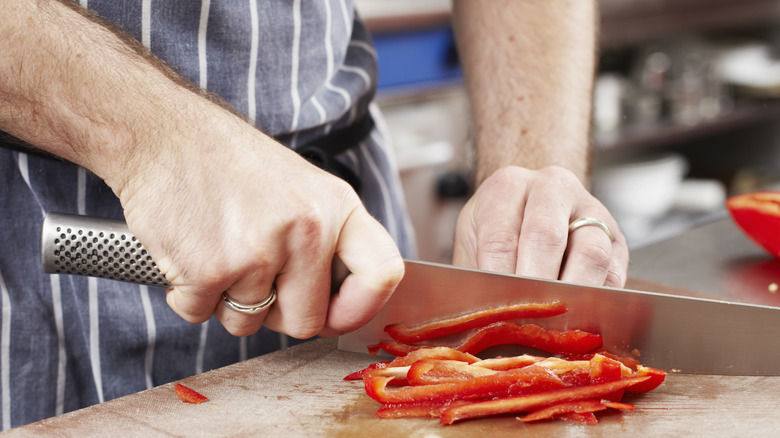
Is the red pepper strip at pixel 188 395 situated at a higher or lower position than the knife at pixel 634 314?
lower

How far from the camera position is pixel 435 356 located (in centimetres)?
104

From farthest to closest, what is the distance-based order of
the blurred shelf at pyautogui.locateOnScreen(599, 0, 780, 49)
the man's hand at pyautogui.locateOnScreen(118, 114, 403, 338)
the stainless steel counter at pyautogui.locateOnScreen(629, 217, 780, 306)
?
the blurred shelf at pyautogui.locateOnScreen(599, 0, 780, 49), the stainless steel counter at pyautogui.locateOnScreen(629, 217, 780, 306), the man's hand at pyautogui.locateOnScreen(118, 114, 403, 338)

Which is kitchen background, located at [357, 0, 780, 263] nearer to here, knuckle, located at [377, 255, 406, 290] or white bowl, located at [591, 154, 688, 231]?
white bowl, located at [591, 154, 688, 231]

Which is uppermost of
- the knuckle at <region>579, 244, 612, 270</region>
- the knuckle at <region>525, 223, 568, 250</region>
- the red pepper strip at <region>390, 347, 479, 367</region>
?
the knuckle at <region>525, 223, 568, 250</region>

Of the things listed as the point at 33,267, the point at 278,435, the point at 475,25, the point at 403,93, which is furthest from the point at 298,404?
the point at 403,93

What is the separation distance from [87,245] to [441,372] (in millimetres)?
510

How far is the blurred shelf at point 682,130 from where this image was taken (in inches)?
152

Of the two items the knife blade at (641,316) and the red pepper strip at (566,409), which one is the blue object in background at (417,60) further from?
the red pepper strip at (566,409)

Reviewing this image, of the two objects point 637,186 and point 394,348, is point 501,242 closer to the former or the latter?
point 394,348

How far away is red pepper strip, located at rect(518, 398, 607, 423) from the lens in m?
0.93

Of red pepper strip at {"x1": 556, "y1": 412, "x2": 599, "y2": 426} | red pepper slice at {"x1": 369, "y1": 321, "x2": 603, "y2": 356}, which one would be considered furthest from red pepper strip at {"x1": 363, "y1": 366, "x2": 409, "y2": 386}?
red pepper strip at {"x1": 556, "y1": 412, "x2": 599, "y2": 426}

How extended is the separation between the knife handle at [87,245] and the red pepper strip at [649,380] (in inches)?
26.6

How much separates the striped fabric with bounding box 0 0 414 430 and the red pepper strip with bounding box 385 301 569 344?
0.95 ft

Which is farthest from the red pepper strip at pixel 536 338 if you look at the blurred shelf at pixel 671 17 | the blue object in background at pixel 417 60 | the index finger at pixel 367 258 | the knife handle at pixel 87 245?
the blurred shelf at pixel 671 17
